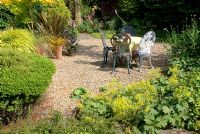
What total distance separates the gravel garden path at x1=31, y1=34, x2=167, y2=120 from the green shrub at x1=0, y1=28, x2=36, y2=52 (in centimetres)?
87

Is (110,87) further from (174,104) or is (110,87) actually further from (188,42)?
(188,42)

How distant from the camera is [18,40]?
10.7 meters

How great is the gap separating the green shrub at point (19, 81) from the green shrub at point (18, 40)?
1645 millimetres

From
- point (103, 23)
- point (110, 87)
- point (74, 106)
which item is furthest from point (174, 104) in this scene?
point (103, 23)

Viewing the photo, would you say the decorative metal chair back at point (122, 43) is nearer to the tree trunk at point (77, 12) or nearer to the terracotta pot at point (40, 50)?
the terracotta pot at point (40, 50)

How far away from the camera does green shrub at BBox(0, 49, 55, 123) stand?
830 cm

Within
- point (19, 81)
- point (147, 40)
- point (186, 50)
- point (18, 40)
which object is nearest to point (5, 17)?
point (18, 40)

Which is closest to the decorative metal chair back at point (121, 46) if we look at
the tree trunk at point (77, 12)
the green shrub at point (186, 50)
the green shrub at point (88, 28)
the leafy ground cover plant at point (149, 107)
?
the green shrub at point (186, 50)

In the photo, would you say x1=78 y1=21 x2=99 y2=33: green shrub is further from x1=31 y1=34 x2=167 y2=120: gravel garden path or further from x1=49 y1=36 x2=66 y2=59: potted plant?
x1=49 y1=36 x2=66 y2=59: potted plant

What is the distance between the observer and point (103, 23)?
1817 cm

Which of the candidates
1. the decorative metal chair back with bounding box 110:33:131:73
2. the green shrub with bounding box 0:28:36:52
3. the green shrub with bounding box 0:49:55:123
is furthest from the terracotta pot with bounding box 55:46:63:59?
the green shrub with bounding box 0:49:55:123

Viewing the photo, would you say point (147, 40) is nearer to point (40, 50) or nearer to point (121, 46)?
point (121, 46)

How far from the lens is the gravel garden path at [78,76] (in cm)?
909

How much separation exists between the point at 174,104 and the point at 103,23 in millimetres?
10779
